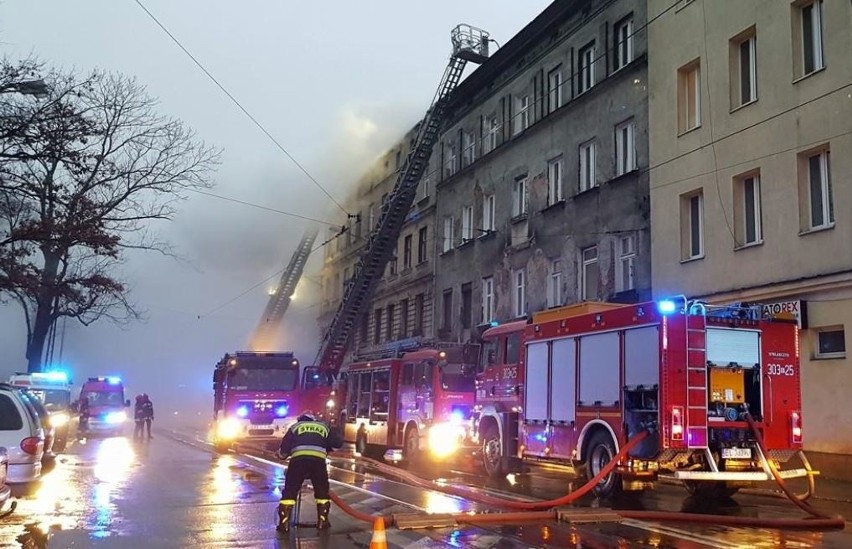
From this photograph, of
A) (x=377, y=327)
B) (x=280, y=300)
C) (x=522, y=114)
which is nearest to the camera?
(x=522, y=114)

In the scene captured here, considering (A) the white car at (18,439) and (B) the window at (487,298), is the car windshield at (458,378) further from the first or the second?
(B) the window at (487,298)

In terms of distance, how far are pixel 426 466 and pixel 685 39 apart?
1149cm

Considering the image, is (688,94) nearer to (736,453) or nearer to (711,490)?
(711,490)

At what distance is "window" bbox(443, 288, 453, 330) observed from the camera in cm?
2970

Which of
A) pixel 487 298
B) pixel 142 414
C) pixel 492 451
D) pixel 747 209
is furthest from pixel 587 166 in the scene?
pixel 142 414

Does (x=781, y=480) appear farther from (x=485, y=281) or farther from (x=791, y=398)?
(x=485, y=281)

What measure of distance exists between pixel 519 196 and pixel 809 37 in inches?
452

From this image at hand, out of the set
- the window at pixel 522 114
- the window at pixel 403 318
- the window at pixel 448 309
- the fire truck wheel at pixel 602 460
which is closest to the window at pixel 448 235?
the window at pixel 448 309

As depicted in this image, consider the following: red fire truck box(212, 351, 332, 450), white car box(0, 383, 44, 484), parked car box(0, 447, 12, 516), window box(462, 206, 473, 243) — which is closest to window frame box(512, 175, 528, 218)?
window box(462, 206, 473, 243)

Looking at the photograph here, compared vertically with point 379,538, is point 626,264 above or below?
above

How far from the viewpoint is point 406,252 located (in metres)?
35.2

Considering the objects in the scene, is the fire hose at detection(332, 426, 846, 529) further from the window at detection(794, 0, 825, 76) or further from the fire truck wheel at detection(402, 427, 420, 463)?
the window at detection(794, 0, 825, 76)

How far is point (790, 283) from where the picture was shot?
48.1 feet

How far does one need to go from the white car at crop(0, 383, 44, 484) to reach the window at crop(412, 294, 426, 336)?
75.2ft
